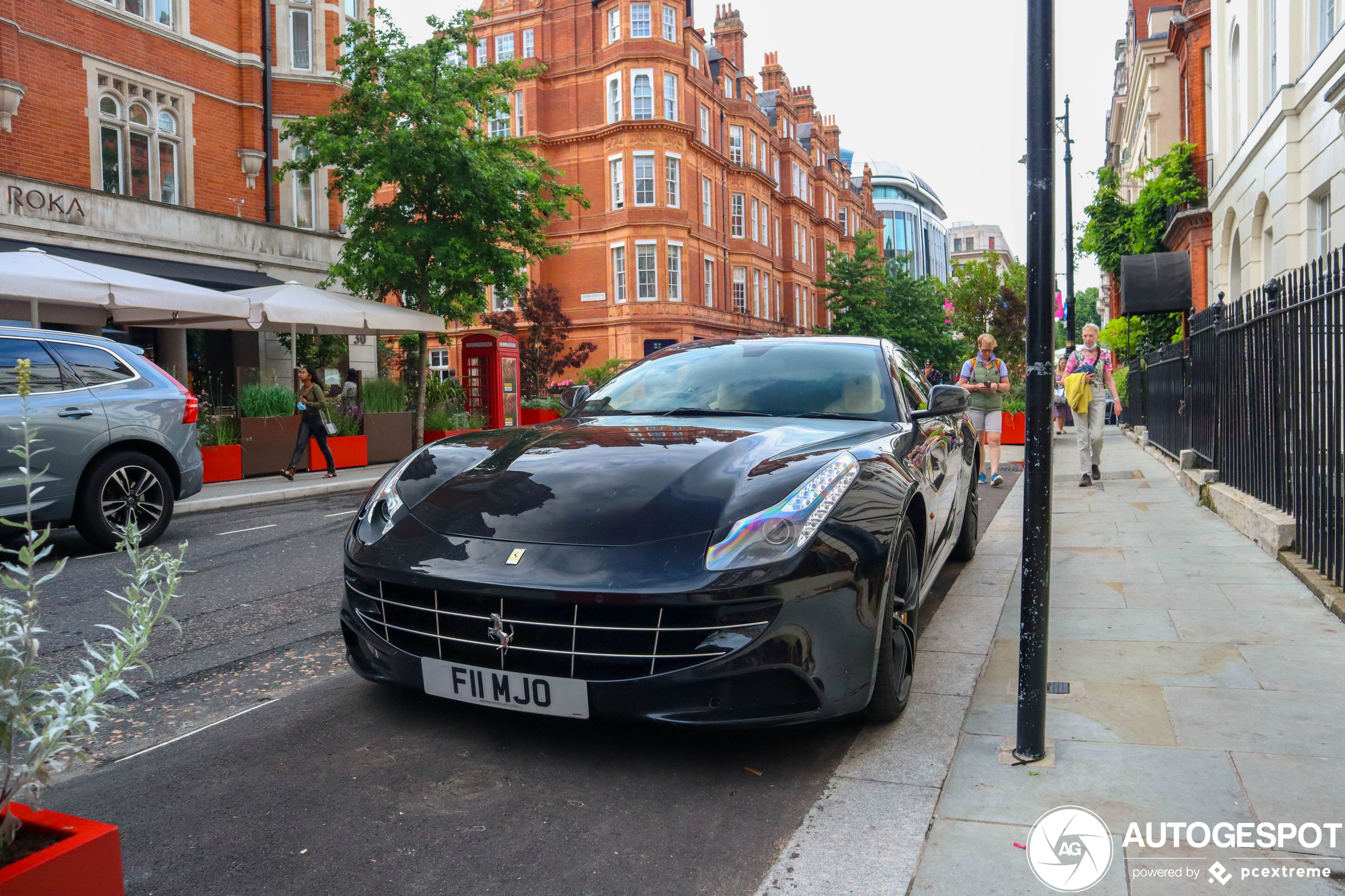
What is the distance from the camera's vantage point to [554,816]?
8.91 feet

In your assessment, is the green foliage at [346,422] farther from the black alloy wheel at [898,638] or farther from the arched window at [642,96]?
the arched window at [642,96]

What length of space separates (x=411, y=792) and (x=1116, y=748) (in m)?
2.27

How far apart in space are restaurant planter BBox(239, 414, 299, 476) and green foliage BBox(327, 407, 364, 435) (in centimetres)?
124

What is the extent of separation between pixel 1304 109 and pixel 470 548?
1544cm

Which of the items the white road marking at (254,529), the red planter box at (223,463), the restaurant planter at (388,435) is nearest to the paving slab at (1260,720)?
the white road marking at (254,529)

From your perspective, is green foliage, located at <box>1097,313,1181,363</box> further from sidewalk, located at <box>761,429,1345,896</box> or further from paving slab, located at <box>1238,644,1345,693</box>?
paving slab, located at <box>1238,644,1345,693</box>

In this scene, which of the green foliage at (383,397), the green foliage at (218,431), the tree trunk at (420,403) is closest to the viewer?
the green foliage at (218,431)

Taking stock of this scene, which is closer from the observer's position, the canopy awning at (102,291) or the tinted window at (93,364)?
the tinted window at (93,364)

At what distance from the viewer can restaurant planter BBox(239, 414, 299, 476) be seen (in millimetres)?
14055

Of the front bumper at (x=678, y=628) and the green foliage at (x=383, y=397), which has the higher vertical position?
the green foliage at (x=383, y=397)

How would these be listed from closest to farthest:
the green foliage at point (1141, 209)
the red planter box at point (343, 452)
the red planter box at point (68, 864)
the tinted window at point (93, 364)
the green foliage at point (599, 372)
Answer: the red planter box at point (68, 864)
the tinted window at point (93, 364)
the red planter box at point (343, 452)
the green foliage at point (1141, 209)
the green foliage at point (599, 372)

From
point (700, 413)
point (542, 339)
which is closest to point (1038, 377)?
point (700, 413)

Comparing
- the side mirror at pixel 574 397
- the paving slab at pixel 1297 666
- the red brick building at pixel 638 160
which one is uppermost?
the red brick building at pixel 638 160

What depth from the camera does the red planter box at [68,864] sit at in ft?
5.52
